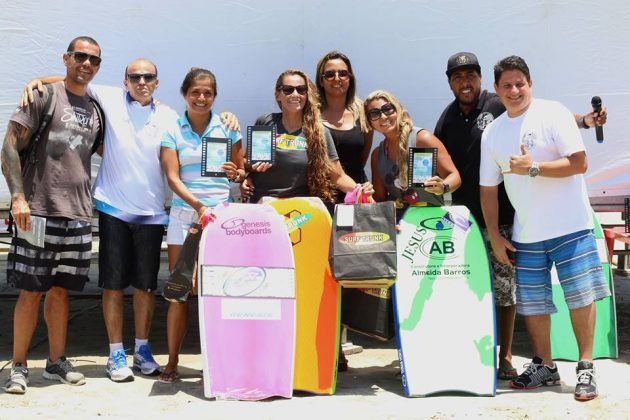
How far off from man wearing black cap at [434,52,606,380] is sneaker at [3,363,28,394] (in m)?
2.40

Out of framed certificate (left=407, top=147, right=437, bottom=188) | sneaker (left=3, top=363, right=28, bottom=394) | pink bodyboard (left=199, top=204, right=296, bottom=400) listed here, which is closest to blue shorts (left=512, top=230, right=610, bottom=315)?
framed certificate (left=407, top=147, right=437, bottom=188)

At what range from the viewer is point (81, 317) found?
624 centimetres

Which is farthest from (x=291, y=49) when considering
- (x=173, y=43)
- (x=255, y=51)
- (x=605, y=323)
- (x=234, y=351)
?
(x=605, y=323)

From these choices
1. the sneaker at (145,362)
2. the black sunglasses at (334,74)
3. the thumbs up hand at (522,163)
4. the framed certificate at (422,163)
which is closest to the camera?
the thumbs up hand at (522,163)

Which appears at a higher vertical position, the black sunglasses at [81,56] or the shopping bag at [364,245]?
the black sunglasses at [81,56]

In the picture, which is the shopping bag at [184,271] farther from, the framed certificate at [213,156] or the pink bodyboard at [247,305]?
the framed certificate at [213,156]

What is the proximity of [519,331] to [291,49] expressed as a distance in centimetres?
251

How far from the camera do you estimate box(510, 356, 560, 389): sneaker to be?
4.05 meters

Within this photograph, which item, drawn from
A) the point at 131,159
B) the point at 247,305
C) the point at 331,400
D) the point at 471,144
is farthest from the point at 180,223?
the point at 471,144

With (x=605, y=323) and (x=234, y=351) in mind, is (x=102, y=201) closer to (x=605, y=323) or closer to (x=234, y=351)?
(x=234, y=351)

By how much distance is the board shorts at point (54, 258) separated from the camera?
13.0 feet

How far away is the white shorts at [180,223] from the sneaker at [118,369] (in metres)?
0.65

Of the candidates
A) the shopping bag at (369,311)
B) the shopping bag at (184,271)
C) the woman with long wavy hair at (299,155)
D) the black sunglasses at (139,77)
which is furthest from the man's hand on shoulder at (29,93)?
the shopping bag at (369,311)

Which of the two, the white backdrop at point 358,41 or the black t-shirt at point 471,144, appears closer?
the black t-shirt at point 471,144
